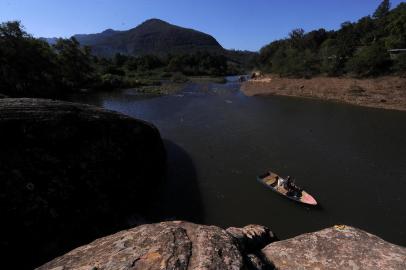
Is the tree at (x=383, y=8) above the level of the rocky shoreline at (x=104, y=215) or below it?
above

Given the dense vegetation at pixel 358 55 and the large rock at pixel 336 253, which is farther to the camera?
the dense vegetation at pixel 358 55

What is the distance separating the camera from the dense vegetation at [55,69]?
4162 cm

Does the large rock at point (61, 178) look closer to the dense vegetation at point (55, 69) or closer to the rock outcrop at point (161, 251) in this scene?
the rock outcrop at point (161, 251)

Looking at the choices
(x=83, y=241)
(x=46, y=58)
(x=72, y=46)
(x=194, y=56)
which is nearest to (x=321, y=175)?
(x=83, y=241)

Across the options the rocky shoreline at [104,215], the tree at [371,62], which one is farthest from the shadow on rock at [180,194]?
the tree at [371,62]

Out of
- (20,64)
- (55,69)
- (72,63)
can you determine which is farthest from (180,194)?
(72,63)

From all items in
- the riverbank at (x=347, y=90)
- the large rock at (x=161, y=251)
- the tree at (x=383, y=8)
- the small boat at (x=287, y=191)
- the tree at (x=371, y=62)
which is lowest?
the small boat at (x=287, y=191)

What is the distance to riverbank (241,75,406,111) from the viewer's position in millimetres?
41312

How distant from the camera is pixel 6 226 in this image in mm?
9344

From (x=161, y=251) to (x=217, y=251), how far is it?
3.51ft

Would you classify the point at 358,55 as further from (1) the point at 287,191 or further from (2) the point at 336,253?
(2) the point at 336,253

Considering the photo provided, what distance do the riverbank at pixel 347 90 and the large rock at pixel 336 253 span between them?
3791cm

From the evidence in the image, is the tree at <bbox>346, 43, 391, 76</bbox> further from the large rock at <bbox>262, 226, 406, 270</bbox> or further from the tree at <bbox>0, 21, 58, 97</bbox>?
the tree at <bbox>0, 21, 58, 97</bbox>

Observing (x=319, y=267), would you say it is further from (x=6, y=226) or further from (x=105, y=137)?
(x=105, y=137)
